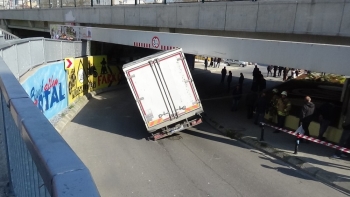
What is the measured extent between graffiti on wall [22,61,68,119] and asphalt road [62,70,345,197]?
127 centimetres

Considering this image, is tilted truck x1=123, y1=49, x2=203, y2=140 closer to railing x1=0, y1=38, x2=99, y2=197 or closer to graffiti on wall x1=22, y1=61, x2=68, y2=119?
graffiti on wall x1=22, y1=61, x2=68, y2=119

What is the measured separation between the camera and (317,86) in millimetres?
19766

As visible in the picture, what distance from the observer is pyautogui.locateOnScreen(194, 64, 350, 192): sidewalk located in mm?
8758

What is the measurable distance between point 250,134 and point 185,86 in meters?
3.37

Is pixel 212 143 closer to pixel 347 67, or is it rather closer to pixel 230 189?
pixel 230 189

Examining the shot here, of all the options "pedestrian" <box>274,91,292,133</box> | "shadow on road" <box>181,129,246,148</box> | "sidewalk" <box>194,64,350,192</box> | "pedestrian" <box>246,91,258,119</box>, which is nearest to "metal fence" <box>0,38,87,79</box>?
"shadow on road" <box>181,129,246,148</box>

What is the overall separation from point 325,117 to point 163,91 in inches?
238

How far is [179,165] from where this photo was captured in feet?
31.3

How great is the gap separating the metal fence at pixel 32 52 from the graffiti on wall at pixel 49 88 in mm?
383

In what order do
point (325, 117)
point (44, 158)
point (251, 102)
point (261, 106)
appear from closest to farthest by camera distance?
point (44, 158) < point (325, 117) < point (261, 106) < point (251, 102)

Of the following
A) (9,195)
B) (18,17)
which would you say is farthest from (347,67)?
(18,17)

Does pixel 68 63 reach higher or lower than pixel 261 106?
higher

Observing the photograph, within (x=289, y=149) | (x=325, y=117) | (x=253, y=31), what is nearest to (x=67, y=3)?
(x=253, y=31)

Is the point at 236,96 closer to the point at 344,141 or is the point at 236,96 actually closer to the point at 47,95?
the point at 344,141
